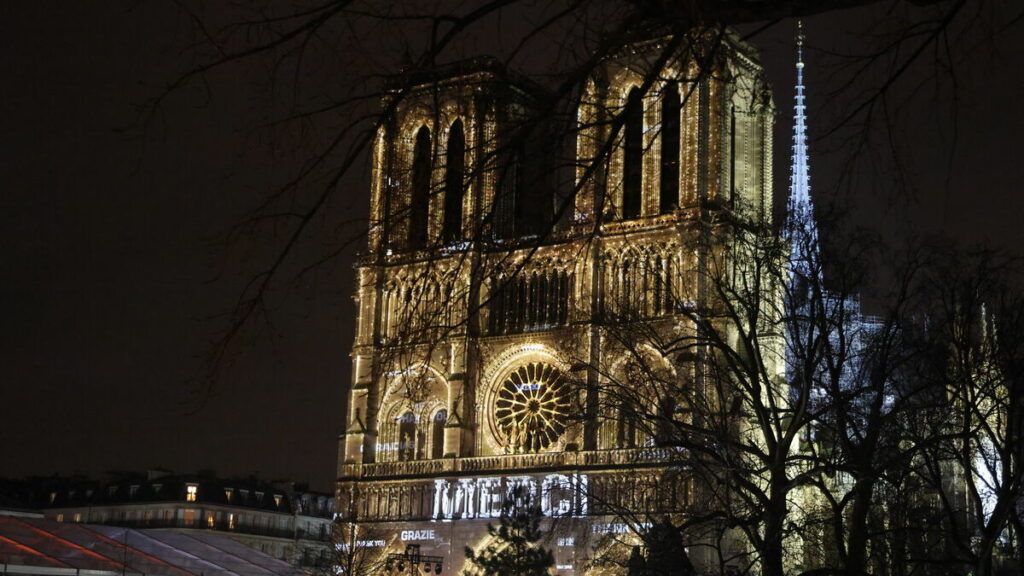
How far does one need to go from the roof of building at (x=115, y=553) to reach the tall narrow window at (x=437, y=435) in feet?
33.0

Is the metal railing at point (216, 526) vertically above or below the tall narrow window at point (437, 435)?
below

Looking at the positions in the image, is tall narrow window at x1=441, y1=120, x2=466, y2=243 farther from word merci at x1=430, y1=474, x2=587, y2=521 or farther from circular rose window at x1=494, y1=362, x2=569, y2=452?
circular rose window at x1=494, y1=362, x2=569, y2=452

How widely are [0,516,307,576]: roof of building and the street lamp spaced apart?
4.86 meters

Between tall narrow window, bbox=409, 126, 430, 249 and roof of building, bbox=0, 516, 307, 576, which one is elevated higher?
roof of building, bbox=0, 516, 307, 576

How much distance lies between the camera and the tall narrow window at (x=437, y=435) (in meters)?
62.0

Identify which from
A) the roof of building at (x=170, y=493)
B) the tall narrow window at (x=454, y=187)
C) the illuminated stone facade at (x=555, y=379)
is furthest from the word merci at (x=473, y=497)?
the tall narrow window at (x=454, y=187)

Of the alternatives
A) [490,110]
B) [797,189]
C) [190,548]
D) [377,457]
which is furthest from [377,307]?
[490,110]

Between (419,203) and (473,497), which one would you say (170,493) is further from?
(419,203)

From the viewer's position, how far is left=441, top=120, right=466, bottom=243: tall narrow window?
26.0 ft

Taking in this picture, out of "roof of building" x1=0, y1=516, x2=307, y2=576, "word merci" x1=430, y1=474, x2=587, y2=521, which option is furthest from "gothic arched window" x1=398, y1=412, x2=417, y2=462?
"roof of building" x1=0, y1=516, x2=307, y2=576

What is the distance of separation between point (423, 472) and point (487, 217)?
54.2 metres

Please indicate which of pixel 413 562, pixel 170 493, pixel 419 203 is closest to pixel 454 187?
pixel 419 203

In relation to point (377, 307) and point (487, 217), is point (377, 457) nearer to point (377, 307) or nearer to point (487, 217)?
point (377, 307)

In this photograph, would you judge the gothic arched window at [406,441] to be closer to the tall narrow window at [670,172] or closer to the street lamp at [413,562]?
the street lamp at [413,562]
